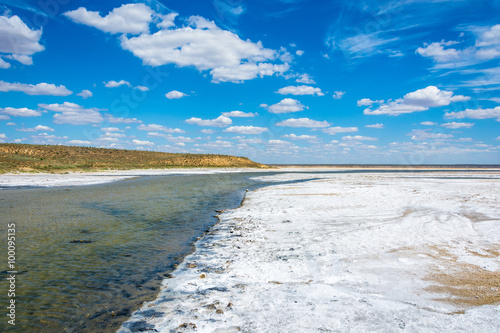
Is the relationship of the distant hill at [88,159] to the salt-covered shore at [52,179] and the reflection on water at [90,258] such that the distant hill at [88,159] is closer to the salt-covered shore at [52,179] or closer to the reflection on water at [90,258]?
the salt-covered shore at [52,179]

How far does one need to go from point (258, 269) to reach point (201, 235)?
4347 mm

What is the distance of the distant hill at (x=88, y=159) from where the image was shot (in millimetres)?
57188

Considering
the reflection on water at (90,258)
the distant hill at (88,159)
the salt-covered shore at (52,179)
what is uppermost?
the distant hill at (88,159)

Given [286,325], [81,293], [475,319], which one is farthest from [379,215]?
[81,293]

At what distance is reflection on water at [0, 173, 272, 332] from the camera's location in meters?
5.34

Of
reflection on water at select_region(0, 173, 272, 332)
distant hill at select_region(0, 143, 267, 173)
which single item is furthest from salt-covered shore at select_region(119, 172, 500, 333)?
distant hill at select_region(0, 143, 267, 173)

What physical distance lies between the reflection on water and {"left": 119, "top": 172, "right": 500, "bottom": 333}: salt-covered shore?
2.48 ft

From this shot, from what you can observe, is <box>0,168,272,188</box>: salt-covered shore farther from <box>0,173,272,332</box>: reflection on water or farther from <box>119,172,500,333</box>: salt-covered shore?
<box>119,172,500,333</box>: salt-covered shore

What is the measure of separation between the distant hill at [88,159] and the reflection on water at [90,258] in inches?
1763

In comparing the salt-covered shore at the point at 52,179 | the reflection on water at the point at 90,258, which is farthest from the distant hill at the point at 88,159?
the reflection on water at the point at 90,258

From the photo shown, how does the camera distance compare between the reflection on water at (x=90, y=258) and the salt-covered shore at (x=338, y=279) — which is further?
the reflection on water at (x=90, y=258)

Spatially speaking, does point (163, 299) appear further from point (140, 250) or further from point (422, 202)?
point (422, 202)

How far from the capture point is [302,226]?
37.9 ft

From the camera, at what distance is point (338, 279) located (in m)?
6.40
